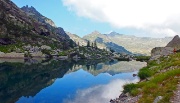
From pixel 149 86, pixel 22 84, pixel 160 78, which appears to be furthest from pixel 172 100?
pixel 22 84

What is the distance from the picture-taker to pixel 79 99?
62188 millimetres

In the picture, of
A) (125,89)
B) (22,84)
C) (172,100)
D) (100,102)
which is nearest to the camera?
(172,100)

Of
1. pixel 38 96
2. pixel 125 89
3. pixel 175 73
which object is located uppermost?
pixel 175 73

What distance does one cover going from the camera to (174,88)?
29.7 metres

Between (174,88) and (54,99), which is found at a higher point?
(174,88)

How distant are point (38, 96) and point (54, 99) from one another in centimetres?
664

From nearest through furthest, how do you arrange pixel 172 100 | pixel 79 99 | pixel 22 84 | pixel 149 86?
pixel 172 100
pixel 149 86
pixel 79 99
pixel 22 84

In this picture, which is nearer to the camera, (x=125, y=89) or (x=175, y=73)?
(x=175, y=73)

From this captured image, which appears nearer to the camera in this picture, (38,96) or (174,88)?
(174,88)

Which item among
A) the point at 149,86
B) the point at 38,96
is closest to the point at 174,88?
the point at 149,86

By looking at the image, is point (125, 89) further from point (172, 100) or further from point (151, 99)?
point (172, 100)

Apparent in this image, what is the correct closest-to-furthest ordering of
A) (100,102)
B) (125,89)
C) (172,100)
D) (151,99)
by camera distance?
(172,100) → (151,99) → (125,89) → (100,102)

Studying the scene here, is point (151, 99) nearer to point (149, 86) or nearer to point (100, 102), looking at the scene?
point (149, 86)

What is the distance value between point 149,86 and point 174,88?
18.5 ft
